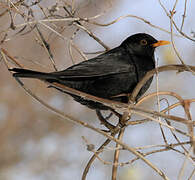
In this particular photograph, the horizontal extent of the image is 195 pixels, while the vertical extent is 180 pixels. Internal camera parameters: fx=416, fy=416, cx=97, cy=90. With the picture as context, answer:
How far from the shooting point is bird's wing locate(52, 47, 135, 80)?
4.14 metres

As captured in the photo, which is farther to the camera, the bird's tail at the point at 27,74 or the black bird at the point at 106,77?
the black bird at the point at 106,77

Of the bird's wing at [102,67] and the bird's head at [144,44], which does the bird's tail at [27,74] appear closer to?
the bird's wing at [102,67]

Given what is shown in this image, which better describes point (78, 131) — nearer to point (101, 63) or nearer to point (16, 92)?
point (16, 92)

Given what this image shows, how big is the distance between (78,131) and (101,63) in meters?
4.36

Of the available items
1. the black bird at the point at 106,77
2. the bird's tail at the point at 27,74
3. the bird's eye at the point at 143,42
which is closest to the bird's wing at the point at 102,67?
the black bird at the point at 106,77

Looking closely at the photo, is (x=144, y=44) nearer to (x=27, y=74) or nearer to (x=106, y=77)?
(x=106, y=77)

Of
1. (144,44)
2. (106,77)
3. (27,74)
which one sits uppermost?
(144,44)

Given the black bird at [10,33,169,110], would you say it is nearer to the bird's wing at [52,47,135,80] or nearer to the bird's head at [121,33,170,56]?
the bird's wing at [52,47,135,80]

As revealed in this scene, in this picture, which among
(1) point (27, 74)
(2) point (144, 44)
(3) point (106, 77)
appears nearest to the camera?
(1) point (27, 74)

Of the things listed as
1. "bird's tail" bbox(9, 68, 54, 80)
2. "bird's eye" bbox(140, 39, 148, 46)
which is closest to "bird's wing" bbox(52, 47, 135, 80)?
"bird's tail" bbox(9, 68, 54, 80)

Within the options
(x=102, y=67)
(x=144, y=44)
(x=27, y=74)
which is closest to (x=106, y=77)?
(x=102, y=67)

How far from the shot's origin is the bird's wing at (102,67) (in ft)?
13.6

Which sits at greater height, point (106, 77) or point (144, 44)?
point (144, 44)

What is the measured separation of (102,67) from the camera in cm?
449
